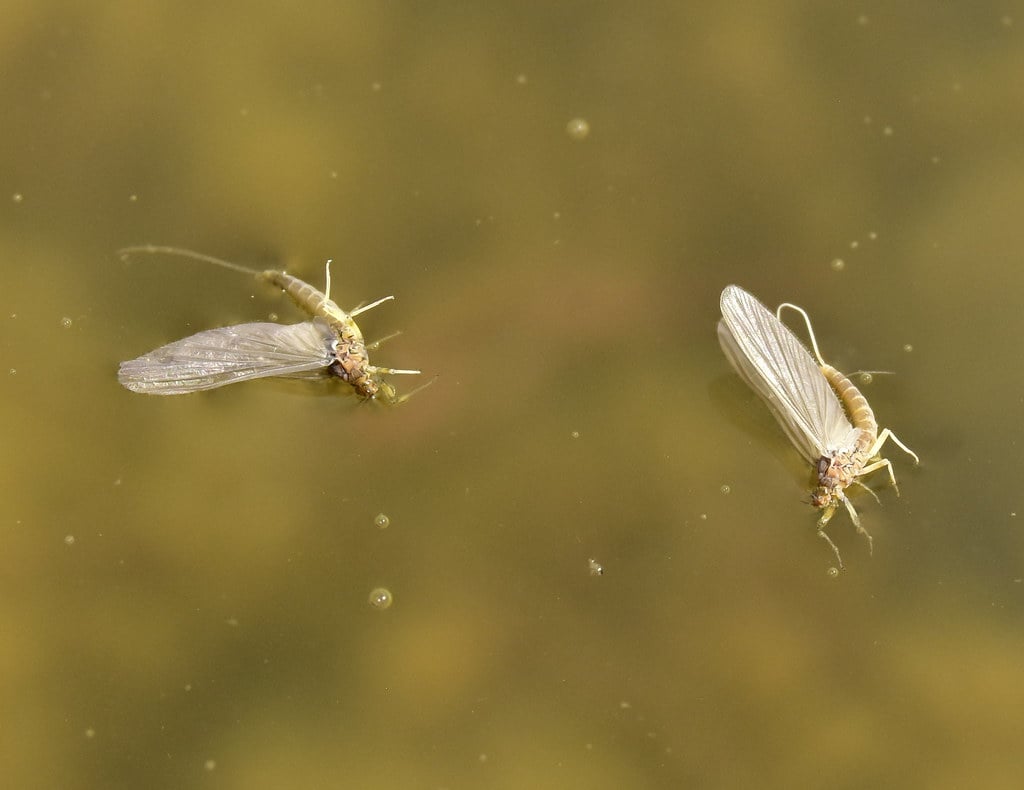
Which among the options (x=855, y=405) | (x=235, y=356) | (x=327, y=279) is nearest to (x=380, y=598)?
(x=235, y=356)

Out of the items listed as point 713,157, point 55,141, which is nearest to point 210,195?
point 55,141

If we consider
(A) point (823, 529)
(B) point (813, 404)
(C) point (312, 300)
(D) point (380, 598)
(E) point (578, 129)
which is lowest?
(D) point (380, 598)

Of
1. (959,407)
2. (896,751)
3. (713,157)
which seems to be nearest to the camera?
(896,751)

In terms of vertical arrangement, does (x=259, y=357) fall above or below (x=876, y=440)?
below

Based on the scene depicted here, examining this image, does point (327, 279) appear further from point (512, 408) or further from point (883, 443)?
point (883, 443)

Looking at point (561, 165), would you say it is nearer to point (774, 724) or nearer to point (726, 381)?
point (726, 381)

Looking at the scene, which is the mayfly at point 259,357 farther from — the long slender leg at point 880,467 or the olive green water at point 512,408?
the long slender leg at point 880,467

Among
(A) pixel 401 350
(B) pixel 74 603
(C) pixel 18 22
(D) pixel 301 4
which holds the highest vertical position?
(D) pixel 301 4
